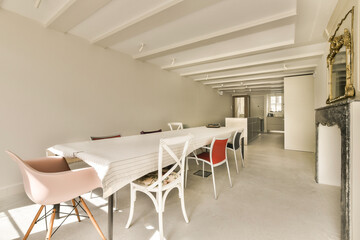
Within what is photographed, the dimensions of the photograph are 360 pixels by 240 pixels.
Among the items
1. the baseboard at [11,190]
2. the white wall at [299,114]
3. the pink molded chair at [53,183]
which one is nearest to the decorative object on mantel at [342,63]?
the pink molded chair at [53,183]

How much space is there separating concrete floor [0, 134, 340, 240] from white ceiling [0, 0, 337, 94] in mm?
2596

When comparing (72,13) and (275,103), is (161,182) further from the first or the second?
(275,103)

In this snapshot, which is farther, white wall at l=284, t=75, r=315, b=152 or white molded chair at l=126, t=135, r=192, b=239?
white wall at l=284, t=75, r=315, b=152

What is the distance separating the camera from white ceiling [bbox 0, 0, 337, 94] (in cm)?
219

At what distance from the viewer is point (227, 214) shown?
1.92m

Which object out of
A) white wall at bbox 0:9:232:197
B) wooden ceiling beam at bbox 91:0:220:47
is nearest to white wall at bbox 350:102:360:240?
wooden ceiling beam at bbox 91:0:220:47

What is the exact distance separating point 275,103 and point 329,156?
897 cm

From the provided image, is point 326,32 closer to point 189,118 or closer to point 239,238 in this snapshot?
point 239,238

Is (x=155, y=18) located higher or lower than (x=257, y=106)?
higher

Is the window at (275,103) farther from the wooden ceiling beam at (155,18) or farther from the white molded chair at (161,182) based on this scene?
the white molded chair at (161,182)

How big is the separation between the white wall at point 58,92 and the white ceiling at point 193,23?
0.90 feet

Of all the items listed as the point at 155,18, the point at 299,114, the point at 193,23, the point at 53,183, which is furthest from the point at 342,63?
the point at 299,114

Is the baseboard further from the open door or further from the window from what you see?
the window

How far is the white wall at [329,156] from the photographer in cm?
A: 267
